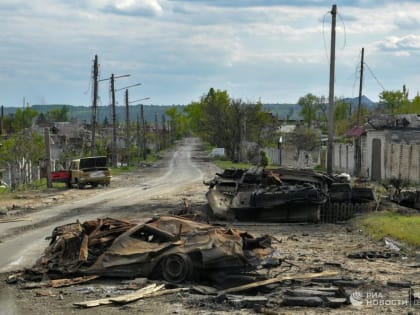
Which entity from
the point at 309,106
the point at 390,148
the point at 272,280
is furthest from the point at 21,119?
the point at 272,280

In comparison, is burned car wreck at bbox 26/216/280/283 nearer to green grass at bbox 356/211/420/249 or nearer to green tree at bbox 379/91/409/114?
green grass at bbox 356/211/420/249

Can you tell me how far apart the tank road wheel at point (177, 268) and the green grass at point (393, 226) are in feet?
19.6

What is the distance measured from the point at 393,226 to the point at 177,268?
828 centimetres

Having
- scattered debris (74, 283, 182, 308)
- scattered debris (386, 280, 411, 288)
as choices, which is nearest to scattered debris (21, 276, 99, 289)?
scattered debris (74, 283, 182, 308)

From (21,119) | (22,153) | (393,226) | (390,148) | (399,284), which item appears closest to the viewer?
(399,284)

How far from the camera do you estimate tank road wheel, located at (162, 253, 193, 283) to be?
11414 mm

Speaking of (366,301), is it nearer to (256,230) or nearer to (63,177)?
(256,230)

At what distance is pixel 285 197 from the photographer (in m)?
20.8

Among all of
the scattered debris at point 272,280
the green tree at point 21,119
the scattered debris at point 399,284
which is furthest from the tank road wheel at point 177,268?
the green tree at point 21,119

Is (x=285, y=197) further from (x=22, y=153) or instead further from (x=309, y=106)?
(x=309, y=106)

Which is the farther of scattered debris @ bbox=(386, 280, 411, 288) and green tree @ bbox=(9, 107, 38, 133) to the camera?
green tree @ bbox=(9, 107, 38, 133)

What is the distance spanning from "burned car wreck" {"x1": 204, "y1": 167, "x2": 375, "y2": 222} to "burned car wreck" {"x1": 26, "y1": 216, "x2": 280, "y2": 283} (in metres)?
7.93

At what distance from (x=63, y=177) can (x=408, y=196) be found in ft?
73.2

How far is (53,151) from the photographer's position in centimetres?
8100
